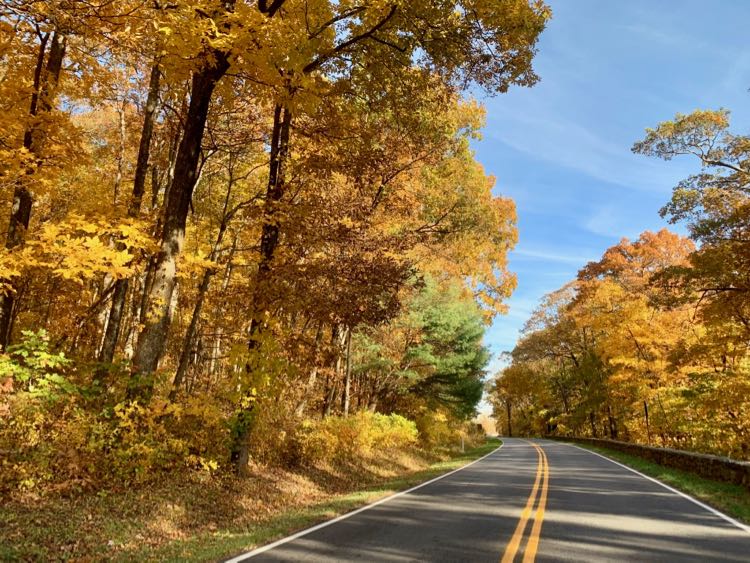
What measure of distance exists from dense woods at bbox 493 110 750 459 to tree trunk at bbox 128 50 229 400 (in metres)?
14.3

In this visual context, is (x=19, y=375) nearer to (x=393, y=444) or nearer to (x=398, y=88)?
(x=398, y=88)

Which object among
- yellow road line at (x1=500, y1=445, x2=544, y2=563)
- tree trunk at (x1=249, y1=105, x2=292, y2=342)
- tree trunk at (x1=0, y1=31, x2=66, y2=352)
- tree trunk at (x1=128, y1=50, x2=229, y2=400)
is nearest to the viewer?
yellow road line at (x1=500, y1=445, x2=544, y2=563)

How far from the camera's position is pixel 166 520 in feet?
24.5

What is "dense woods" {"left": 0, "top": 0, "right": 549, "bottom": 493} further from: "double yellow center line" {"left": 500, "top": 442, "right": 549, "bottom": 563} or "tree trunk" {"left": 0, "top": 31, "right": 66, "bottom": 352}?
"double yellow center line" {"left": 500, "top": 442, "right": 549, "bottom": 563}

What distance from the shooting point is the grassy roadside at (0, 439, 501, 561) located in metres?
5.94

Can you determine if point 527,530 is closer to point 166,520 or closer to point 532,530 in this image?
point 532,530

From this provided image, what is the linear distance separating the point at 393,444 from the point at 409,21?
1719 cm

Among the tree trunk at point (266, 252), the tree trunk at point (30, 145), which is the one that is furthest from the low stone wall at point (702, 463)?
the tree trunk at point (30, 145)

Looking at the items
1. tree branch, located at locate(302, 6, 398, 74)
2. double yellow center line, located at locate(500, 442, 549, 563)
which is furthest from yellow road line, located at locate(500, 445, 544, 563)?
tree branch, located at locate(302, 6, 398, 74)

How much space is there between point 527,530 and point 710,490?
26.5 feet

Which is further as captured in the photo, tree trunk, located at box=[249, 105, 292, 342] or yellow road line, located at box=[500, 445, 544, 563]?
tree trunk, located at box=[249, 105, 292, 342]

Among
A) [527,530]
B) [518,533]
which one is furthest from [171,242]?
[527,530]

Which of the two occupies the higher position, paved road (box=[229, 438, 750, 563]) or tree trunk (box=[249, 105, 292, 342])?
tree trunk (box=[249, 105, 292, 342])

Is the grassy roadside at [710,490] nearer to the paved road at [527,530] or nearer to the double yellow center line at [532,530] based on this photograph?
the paved road at [527,530]
